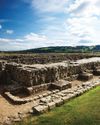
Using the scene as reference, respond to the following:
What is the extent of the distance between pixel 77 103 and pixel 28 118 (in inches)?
110

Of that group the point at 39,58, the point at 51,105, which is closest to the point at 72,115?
the point at 51,105

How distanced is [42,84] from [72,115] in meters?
6.24

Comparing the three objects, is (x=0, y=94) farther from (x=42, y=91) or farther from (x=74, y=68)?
(x=74, y=68)

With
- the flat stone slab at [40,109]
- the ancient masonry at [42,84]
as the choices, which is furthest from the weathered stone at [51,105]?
Result: the flat stone slab at [40,109]

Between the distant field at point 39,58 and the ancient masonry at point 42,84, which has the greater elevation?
the distant field at point 39,58

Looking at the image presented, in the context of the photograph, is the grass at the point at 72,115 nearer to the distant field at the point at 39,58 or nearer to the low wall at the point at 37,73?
the low wall at the point at 37,73

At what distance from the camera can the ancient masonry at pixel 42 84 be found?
1086 centimetres

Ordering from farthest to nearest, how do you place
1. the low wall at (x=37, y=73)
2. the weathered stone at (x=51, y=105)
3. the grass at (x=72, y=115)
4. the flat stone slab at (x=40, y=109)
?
1. the low wall at (x=37, y=73)
2. the weathered stone at (x=51, y=105)
3. the flat stone slab at (x=40, y=109)
4. the grass at (x=72, y=115)

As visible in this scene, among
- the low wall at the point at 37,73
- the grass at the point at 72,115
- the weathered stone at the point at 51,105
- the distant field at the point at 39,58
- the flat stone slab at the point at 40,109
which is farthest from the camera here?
the distant field at the point at 39,58

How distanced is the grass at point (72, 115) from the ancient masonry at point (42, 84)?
725 millimetres

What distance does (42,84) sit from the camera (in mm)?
13914

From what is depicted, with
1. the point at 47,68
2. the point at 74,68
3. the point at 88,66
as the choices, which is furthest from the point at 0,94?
the point at 88,66

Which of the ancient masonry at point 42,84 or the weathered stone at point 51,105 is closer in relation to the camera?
the weathered stone at point 51,105

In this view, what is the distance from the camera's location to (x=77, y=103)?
948 cm
